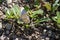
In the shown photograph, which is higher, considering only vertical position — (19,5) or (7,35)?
(19,5)

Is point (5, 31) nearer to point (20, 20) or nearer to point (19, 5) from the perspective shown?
point (20, 20)

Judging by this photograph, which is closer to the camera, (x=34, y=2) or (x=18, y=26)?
(x=18, y=26)

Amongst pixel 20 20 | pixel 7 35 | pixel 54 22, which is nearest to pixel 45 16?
pixel 54 22

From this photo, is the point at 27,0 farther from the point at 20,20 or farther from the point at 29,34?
the point at 29,34

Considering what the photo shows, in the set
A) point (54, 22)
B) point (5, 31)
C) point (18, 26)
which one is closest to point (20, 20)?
point (18, 26)

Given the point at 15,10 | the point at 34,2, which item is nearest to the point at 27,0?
the point at 34,2

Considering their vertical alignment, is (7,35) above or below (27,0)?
below

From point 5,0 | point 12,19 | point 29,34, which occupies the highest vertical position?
point 5,0

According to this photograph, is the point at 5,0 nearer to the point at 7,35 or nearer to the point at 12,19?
the point at 12,19

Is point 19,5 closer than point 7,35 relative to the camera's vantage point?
No
